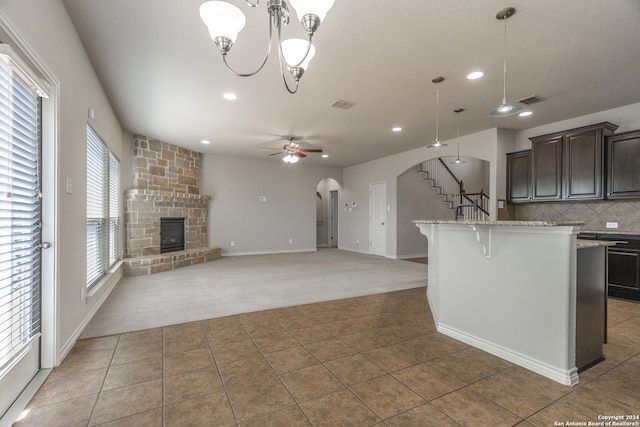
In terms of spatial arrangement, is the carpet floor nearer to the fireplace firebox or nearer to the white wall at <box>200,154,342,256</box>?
the fireplace firebox

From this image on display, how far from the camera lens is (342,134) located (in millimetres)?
5961

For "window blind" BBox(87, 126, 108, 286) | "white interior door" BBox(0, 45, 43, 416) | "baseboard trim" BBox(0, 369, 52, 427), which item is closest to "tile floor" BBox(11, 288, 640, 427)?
"baseboard trim" BBox(0, 369, 52, 427)

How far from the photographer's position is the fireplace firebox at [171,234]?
264 inches

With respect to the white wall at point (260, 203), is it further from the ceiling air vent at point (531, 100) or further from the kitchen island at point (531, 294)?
the kitchen island at point (531, 294)

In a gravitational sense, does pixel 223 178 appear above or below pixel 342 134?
below

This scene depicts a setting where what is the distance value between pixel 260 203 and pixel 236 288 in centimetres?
438

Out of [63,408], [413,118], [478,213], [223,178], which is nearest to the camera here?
[63,408]

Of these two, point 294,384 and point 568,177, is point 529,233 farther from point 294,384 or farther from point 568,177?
point 568,177

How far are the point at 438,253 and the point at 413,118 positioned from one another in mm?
2827

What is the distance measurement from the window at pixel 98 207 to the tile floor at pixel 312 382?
4.80ft

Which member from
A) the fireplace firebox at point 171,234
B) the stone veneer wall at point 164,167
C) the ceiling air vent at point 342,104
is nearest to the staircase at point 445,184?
the ceiling air vent at point 342,104

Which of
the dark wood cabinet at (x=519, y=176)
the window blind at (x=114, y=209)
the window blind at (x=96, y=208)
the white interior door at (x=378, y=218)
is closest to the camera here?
the window blind at (x=96, y=208)

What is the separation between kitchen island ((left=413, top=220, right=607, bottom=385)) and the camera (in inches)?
78.6

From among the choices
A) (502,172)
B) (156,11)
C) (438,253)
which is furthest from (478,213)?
(156,11)
